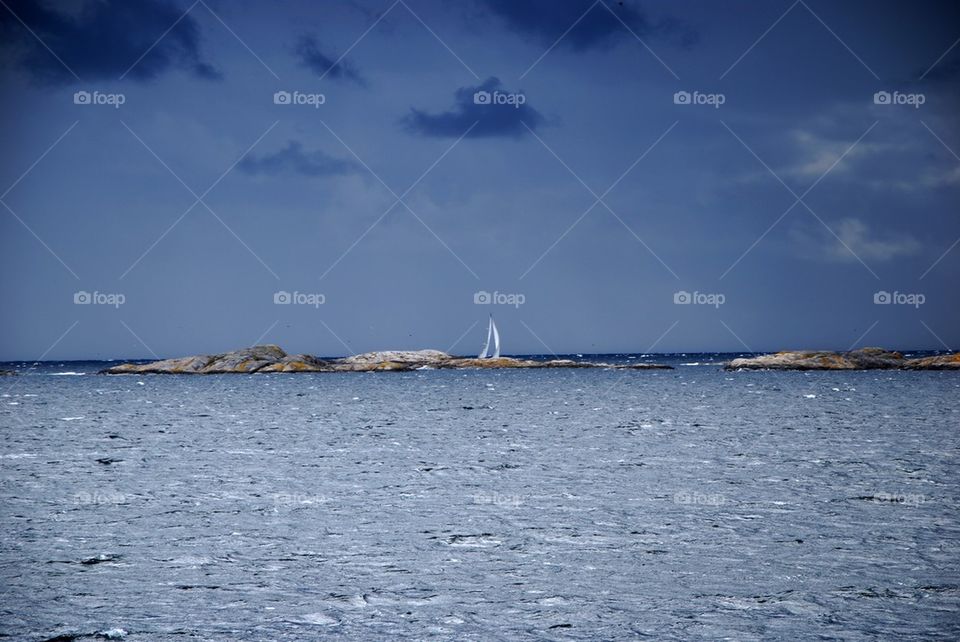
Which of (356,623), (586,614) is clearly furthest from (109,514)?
(586,614)

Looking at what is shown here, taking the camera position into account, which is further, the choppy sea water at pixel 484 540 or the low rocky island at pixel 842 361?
the low rocky island at pixel 842 361

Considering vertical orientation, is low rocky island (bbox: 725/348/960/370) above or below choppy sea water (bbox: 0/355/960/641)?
above

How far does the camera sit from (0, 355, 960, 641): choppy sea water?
10.6 meters

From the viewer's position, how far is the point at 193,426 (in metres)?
46.3

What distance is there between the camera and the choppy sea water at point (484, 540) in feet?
34.9

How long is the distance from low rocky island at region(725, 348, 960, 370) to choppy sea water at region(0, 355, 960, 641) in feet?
444

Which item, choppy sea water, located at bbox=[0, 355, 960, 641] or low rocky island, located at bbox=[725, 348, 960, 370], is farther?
low rocky island, located at bbox=[725, 348, 960, 370]

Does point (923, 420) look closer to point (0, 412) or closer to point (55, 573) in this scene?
point (55, 573)

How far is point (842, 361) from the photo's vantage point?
532 ft

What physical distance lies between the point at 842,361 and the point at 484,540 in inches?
6463

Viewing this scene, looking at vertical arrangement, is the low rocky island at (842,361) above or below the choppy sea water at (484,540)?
above

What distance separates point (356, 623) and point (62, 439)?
111ft

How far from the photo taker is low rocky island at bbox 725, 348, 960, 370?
158900 mm

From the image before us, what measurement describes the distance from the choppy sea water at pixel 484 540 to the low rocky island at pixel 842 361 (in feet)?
444
